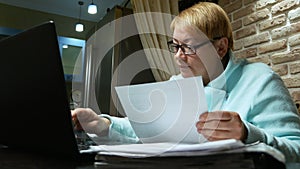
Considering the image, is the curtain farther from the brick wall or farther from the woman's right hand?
the woman's right hand

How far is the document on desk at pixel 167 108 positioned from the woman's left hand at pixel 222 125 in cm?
2

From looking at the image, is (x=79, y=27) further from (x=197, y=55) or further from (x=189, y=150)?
(x=189, y=150)

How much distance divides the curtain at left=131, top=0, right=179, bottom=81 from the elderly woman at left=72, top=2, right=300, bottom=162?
1346mm

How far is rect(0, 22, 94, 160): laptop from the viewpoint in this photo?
0.44 meters

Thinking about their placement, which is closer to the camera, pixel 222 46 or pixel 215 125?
pixel 215 125

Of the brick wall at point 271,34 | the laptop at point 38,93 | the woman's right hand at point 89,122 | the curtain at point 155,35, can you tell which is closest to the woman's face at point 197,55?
the woman's right hand at point 89,122

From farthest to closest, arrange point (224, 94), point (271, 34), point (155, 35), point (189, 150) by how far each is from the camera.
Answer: point (155, 35)
point (271, 34)
point (224, 94)
point (189, 150)

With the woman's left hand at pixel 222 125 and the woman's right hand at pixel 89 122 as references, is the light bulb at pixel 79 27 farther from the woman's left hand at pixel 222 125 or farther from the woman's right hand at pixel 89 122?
the woman's left hand at pixel 222 125

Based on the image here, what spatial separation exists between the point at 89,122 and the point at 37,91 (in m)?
0.41

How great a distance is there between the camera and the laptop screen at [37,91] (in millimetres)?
438

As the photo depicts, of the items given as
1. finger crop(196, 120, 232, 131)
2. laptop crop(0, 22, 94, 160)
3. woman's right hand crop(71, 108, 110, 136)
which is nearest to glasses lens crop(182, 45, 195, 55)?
woman's right hand crop(71, 108, 110, 136)

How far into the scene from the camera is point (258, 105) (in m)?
0.79

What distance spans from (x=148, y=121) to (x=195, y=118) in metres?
0.16

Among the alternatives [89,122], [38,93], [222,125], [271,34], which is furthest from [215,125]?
[271,34]
